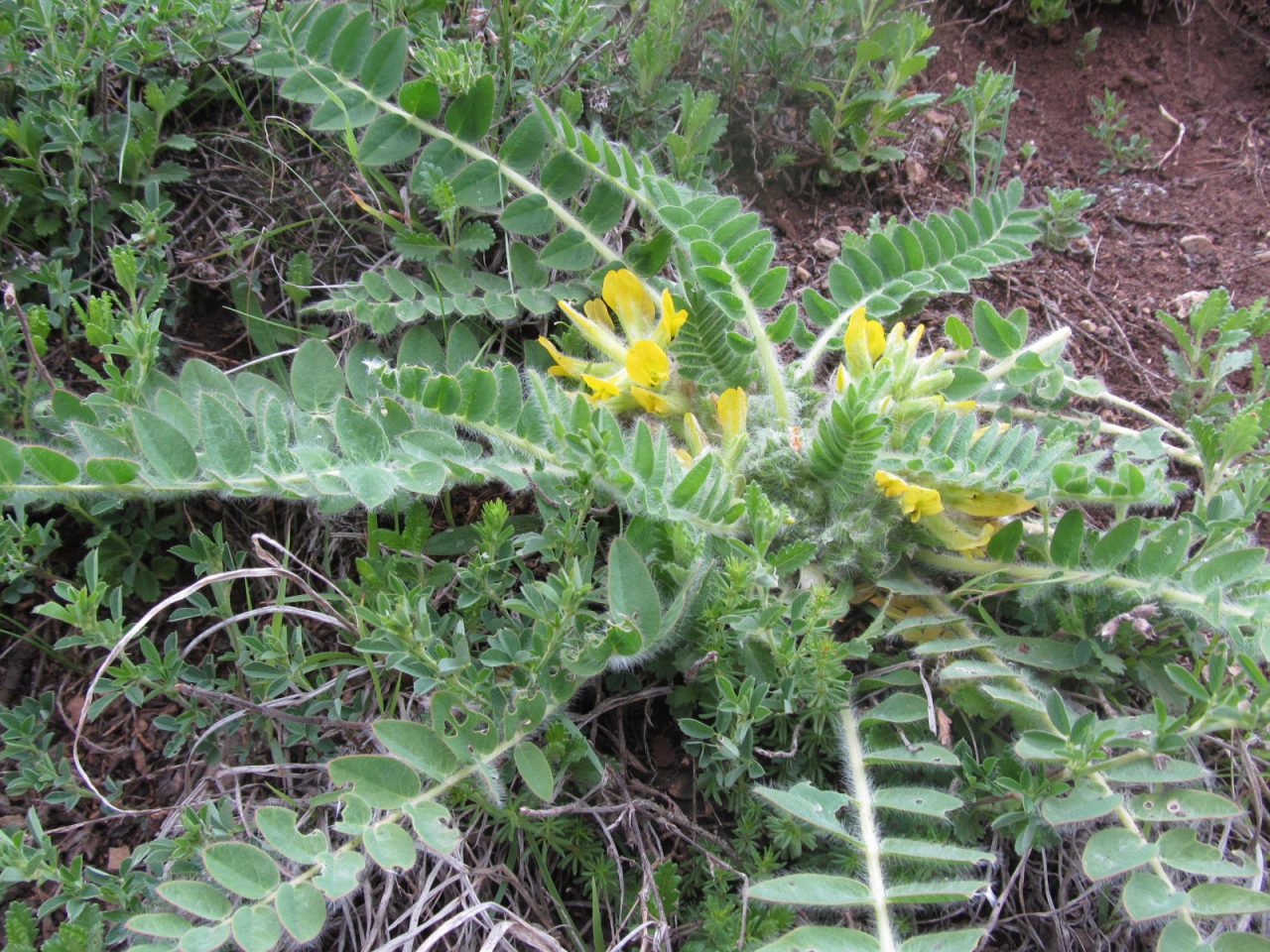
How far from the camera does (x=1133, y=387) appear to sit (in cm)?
296

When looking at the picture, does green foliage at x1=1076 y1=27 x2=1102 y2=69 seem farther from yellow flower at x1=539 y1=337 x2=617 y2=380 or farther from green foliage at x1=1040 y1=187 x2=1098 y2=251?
yellow flower at x1=539 y1=337 x2=617 y2=380

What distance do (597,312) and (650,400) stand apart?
1.09ft

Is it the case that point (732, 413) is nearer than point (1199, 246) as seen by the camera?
Yes

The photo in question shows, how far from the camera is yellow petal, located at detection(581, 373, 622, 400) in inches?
89.0

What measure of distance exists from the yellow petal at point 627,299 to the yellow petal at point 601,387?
217 millimetres

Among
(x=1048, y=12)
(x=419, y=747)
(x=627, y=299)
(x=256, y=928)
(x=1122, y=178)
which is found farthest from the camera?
(x=1048, y=12)

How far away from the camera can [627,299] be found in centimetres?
246

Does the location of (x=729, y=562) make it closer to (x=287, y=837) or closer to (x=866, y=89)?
(x=287, y=837)

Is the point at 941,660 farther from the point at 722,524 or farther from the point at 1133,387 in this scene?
the point at 1133,387

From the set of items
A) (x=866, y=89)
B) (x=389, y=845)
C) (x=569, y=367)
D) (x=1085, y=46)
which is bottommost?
(x=389, y=845)

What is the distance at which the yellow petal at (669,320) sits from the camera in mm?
2195

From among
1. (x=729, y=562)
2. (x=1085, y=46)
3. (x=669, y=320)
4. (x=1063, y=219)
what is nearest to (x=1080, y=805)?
(x=729, y=562)

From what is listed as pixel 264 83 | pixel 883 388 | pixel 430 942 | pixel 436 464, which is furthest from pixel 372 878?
pixel 264 83

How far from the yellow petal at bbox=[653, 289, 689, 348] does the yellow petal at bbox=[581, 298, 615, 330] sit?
0.66 feet
